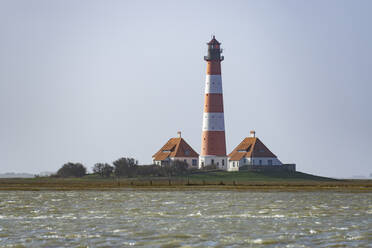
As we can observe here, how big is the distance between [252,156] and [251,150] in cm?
112

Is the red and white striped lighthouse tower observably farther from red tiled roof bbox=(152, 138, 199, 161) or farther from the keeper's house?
red tiled roof bbox=(152, 138, 199, 161)

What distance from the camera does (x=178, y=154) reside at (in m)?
104

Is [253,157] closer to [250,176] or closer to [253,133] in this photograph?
[253,133]

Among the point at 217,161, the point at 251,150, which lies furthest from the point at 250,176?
the point at 251,150

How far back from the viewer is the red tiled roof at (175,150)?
104 m

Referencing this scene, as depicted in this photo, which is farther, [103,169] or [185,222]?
[103,169]

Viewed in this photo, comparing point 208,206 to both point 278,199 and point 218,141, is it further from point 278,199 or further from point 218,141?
point 218,141

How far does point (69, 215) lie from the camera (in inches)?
1598

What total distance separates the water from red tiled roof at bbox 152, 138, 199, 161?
50.0 m

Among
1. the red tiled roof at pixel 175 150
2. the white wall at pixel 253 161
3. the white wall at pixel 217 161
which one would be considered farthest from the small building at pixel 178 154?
the white wall at pixel 253 161

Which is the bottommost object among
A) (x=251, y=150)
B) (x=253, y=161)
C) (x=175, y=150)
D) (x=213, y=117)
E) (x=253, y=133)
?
(x=253, y=161)

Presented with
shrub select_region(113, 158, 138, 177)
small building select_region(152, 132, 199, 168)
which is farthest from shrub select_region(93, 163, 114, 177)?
small building select_region(152, 132, 199, 168)

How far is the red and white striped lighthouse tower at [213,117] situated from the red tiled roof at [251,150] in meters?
3.55

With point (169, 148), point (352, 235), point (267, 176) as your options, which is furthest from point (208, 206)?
point (169, 148)
